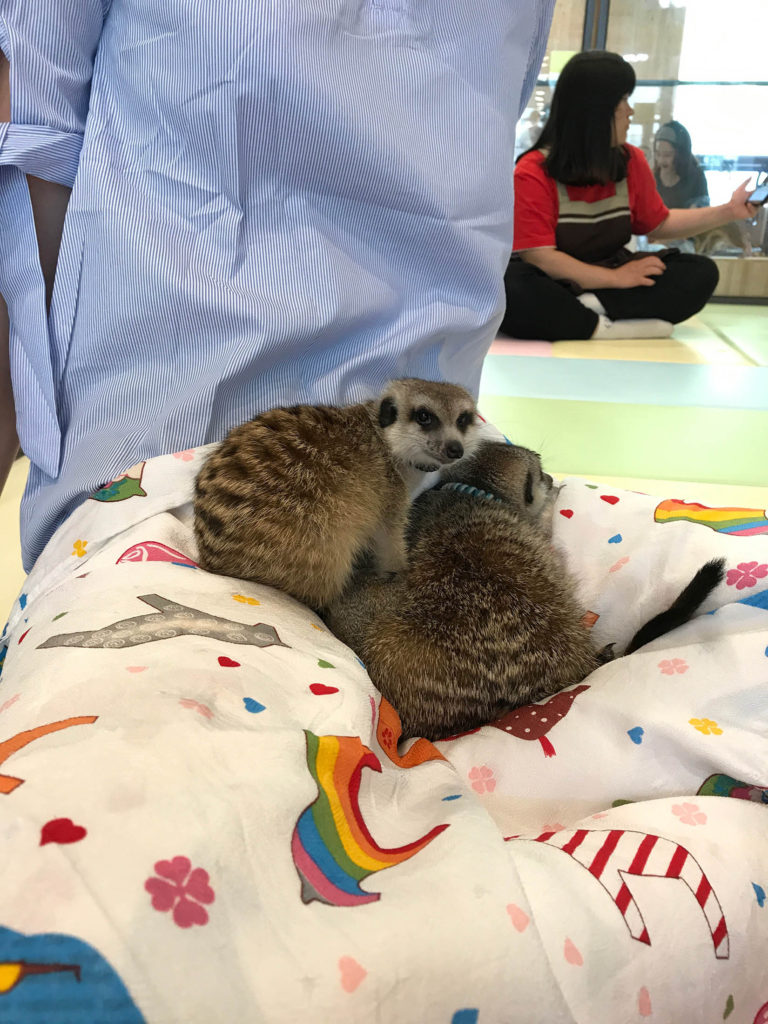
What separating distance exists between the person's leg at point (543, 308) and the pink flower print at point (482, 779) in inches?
105

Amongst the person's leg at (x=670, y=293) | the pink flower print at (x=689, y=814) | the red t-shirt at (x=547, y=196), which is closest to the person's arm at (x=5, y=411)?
the pink flower print at (x=689, y=814)

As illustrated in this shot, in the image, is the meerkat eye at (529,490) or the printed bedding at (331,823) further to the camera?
the meerkat eye at (529,490)

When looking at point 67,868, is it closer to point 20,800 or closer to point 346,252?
point 20,800

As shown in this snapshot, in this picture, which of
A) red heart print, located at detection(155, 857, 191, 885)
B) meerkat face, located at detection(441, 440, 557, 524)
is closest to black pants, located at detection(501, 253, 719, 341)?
meerkat face, located at detection(441, 440, 557, 524)

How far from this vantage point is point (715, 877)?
505 millimetres

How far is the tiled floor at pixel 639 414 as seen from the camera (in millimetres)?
1709

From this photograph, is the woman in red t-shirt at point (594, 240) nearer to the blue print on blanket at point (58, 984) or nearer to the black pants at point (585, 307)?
the black pants at point (585, 307)

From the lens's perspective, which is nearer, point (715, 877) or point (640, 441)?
point (715, 877)

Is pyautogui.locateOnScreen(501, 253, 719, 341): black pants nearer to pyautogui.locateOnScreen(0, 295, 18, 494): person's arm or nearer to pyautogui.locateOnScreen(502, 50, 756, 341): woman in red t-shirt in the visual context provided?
pyautogui.locateOnScreen(502, 50, 756, 341): woman in red t-shirt

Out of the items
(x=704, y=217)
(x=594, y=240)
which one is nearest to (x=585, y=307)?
(x=594, y=240)

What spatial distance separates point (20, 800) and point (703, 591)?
63cm

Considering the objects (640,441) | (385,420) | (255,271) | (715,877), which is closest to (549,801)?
(715,877)

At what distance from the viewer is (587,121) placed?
2.87m

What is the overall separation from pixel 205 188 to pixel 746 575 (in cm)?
77
